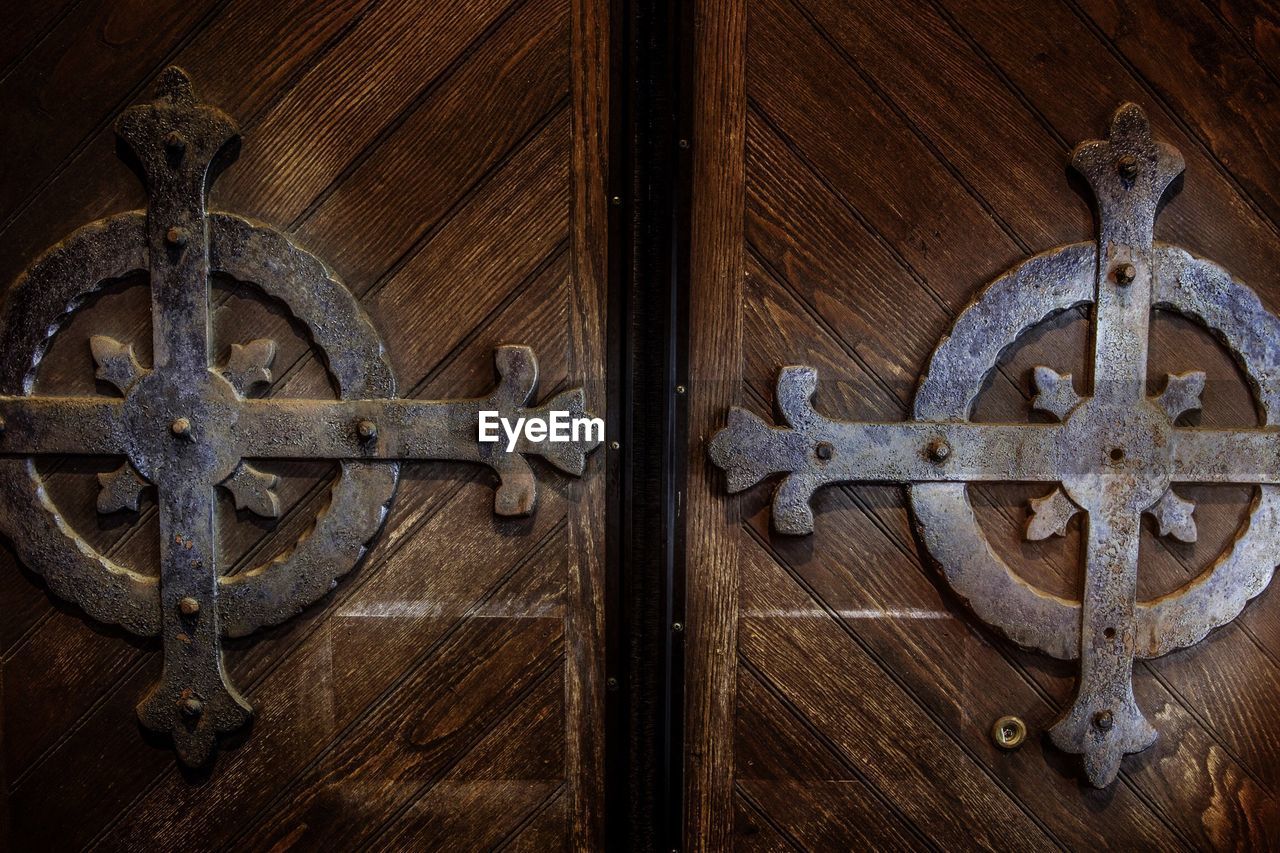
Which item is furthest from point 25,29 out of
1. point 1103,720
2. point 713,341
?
point 1103,720

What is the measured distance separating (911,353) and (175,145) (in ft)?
3.08

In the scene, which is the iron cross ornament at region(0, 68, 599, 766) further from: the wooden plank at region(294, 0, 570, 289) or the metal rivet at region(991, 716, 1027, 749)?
the metal rivet at region(991, 716, 1027, 749)

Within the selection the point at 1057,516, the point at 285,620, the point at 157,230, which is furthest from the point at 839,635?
the point at 157,230

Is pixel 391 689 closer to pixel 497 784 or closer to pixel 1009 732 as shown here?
pixel 497 784

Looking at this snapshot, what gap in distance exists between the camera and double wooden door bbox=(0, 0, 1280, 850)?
952 mm

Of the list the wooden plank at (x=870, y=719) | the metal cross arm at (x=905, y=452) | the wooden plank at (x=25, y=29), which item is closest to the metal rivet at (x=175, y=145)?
the wooden plank at (x=25, y=29)

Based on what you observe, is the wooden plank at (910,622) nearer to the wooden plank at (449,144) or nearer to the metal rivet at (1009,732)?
the metal rivet at (1009,732)

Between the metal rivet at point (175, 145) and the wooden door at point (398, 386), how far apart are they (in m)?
0.06

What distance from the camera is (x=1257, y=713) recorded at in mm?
1002

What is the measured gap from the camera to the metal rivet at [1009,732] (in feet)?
3.22

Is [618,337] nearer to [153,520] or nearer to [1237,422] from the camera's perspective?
[153,520]

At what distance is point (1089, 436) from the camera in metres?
0.95

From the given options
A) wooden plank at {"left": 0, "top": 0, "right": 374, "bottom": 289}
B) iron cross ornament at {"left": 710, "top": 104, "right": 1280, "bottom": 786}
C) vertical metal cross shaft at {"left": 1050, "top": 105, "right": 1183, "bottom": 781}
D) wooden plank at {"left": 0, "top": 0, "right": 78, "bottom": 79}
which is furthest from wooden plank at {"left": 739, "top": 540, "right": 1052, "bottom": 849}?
wooden plank at {"left": 0, "top": 0, "right": 78, "bottom": 79}
